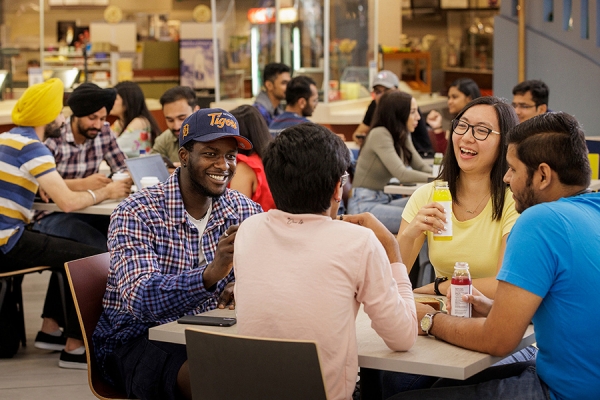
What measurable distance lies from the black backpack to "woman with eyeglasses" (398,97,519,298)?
246cm

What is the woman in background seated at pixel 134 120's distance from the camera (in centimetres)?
602

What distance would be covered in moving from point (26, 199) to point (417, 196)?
2.17 m

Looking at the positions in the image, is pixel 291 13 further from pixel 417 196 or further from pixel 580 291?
pixel 580 291

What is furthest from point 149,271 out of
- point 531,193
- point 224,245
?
point 531,193

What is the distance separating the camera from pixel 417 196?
306 centimetres

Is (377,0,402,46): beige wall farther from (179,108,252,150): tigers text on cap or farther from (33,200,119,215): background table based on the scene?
(179,108,252,150): tigers text on cap

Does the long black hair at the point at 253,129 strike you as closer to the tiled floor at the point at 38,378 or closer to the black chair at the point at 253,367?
the tiled floor at the point at 38,378

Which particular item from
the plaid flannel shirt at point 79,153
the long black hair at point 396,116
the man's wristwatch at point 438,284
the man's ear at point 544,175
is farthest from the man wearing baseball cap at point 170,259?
the long black hair at point 396,116

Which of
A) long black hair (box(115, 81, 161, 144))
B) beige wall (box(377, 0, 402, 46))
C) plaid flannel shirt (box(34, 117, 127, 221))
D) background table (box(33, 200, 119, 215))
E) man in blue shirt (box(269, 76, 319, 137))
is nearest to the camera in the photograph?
background table (box(33, 200, 119, 215))

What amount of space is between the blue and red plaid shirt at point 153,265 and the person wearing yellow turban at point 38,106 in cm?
176

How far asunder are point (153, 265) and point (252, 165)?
1577mm

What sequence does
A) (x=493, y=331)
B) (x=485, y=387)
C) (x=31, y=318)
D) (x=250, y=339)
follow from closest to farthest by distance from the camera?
(x=250, y=339) → (x=493, y=331) → (x=485, y=387) → (x=31, y=318)

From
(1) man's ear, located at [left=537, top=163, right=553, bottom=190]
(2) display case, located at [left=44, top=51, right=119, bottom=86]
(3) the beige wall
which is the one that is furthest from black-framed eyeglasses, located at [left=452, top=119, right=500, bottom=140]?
(3) the beige wall

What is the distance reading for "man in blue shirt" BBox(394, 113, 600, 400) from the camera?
6.55ft
